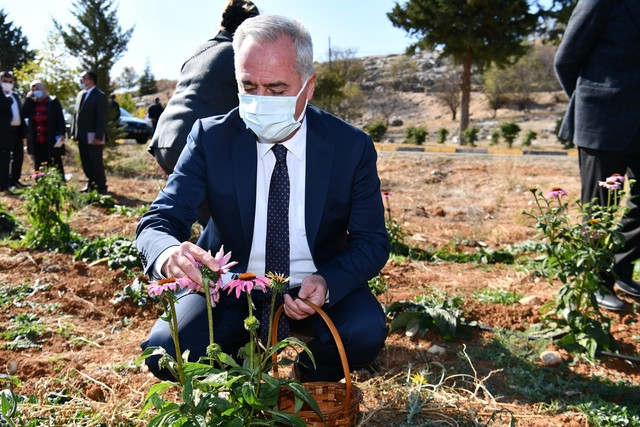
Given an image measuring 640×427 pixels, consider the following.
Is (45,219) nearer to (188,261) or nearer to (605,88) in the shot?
(188,261)

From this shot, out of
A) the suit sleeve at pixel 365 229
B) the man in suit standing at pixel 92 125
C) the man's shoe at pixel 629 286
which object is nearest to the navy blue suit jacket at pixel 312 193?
the suit sleeve at pixel 365 229

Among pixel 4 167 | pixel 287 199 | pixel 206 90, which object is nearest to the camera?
pixel 287 199

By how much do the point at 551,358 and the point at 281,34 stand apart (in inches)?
77.3

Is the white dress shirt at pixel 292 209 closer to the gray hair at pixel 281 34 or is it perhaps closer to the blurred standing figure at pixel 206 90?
the gray hair at pixel 281 34

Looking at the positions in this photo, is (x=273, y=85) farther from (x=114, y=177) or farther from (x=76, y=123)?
(x=114, y=177)

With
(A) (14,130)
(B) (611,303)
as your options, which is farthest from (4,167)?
(B) (611,303)

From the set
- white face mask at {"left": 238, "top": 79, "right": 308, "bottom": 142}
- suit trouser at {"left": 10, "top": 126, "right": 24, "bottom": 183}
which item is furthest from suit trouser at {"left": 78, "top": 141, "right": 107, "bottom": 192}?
white face mask at {"left": 238, "top": 79, "right": 308, "bottom": 142}

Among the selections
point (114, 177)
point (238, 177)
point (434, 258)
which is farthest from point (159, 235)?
point (114, 177)

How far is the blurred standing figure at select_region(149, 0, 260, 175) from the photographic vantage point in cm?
300

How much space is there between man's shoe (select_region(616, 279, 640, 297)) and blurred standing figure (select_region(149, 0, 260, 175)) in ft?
8.66

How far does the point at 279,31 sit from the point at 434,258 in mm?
3019

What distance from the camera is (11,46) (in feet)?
112

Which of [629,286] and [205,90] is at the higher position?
[205,90]

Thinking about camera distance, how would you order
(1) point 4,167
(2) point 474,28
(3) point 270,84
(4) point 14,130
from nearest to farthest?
(3) point 270,84 < (1) point 4,167 < (4) point 14,130 < (2) point 474,28
